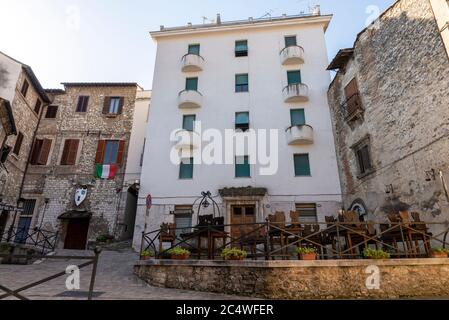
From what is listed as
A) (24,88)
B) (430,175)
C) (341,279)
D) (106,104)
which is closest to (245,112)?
(106,104)

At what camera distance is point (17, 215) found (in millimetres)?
16109

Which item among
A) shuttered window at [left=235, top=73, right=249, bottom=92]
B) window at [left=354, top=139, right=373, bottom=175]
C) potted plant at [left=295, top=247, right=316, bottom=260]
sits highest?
shuttered window at [left=235, top=73, right=249, bottom=92]

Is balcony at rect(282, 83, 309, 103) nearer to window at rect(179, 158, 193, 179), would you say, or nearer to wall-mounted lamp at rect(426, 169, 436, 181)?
window at rect(179, 158, 193, 179)

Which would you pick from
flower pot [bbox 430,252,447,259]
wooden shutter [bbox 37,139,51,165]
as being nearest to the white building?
wooden shutter [bbox 37,139,51,165]

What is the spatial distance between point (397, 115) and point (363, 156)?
251cm

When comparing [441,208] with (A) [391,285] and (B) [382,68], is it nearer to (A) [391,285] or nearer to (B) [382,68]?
(A) [391,285]

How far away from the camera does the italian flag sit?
1678cm

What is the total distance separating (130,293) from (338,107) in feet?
43.4

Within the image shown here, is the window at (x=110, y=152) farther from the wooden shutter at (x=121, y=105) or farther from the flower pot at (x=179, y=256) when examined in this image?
the flower pot at (x=179, y=256)

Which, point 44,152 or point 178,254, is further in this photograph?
point 44,152

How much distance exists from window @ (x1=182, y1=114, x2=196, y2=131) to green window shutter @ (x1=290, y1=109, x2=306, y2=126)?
5.79 metres

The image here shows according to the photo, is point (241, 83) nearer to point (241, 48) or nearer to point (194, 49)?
point (241, 48)

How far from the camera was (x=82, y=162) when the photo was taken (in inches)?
683

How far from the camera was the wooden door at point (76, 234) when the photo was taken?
51.9 feet
